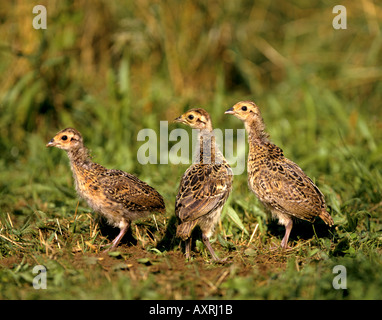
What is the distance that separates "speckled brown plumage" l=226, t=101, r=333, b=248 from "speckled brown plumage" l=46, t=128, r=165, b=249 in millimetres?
1089

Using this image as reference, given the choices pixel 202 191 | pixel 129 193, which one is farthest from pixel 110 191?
pixel 202 191

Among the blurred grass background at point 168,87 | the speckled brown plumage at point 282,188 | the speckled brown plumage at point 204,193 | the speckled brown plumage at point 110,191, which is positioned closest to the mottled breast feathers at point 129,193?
the speckled brown plumage at point 110,191

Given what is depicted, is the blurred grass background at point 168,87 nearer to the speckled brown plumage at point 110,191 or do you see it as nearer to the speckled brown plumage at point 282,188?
the speckled brown plumage at point 282,188

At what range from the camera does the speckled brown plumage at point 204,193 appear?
17.0 ft

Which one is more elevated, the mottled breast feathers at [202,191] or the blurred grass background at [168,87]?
the blurred grass background at [168,87]

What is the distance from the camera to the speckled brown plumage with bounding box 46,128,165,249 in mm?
5434

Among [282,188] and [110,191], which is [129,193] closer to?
[110,191]

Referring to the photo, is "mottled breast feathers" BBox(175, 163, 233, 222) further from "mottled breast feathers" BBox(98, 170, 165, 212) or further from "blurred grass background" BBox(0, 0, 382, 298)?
"blurred grass background" BBox(0, 0, 382, 298)

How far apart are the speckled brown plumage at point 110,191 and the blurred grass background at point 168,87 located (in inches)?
31.4

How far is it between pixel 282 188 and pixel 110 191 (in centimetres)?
176

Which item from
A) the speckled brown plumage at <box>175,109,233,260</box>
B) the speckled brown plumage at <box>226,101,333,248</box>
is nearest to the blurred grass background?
A: the speckled brown plumage at <box>226,101,333,248</box>

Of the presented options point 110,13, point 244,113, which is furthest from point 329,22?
point 244,113

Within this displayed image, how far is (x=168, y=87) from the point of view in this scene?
359 inches

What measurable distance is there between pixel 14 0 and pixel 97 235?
15.6ft
